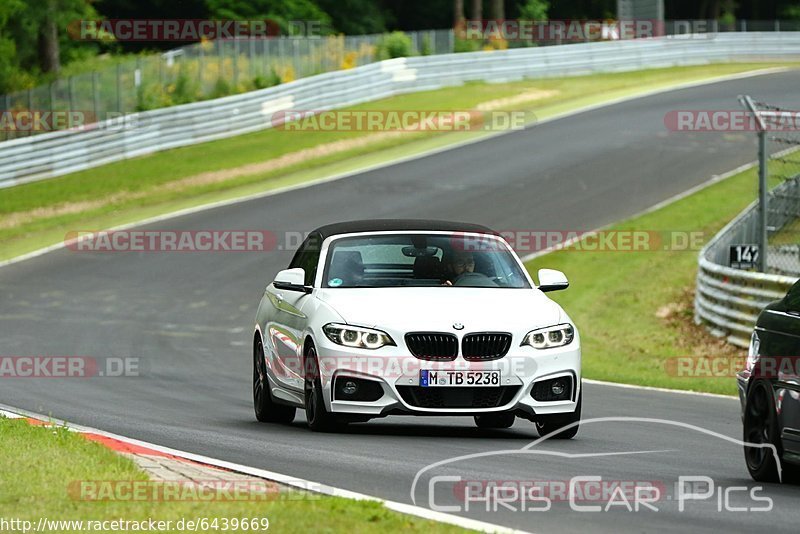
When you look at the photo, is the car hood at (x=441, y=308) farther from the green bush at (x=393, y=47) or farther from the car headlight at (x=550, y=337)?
the green bush at (x=393, y=47)

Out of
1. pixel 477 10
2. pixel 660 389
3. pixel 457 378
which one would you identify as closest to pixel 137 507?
pixel 457 378

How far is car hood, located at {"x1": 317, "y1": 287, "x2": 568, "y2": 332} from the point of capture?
426 inches

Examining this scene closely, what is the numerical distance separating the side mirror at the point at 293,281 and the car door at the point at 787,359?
379cm

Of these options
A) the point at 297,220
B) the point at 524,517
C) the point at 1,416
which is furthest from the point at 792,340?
the point at 297,220

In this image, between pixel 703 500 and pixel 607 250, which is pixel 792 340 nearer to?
pixel 703 500

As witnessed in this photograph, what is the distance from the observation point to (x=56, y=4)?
4416 centimetres

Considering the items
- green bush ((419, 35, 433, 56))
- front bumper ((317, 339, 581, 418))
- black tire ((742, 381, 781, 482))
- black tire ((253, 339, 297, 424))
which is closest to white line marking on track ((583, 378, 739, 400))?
black tire ((253, 339, 297, 424))

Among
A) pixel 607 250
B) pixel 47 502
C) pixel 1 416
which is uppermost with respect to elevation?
pixel 47 502

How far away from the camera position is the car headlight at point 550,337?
11.0 metres

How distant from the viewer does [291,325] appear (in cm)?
1181

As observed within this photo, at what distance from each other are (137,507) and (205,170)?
97.7ft

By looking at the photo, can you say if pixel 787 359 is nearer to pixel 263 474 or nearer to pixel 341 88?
pixel 263 474

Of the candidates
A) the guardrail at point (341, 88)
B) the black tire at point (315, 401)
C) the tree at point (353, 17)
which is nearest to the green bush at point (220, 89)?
the guardrail at point (341, 88)

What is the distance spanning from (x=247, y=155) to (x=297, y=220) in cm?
820
